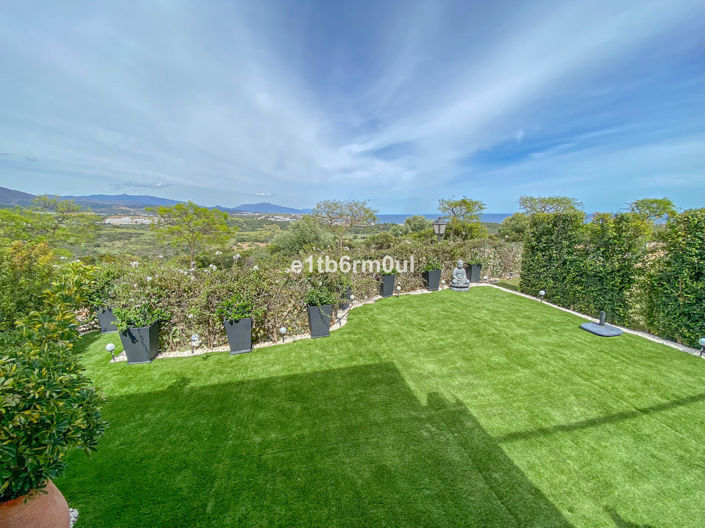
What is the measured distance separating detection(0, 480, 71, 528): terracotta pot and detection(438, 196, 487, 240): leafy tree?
85.6 ft

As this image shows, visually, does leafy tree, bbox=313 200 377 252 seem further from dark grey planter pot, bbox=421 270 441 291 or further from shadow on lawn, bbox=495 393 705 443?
shadow on lawn, bbox=495 393 705 443

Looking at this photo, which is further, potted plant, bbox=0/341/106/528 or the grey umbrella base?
the grey umbrella base

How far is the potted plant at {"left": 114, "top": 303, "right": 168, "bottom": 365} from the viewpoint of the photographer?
4117 millimetres

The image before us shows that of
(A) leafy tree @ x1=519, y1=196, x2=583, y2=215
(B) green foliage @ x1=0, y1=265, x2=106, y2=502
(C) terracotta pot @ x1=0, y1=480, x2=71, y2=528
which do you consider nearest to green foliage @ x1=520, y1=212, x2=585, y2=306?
(B) green foliage @ x1=0, y1=265, x2=106, y2=502

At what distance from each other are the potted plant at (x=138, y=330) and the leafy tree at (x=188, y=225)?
12047 mm

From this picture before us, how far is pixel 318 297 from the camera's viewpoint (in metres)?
5.15

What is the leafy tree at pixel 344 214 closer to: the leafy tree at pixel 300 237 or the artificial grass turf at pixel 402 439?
the leafy tree at pixel 300 237

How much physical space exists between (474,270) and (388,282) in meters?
4.11

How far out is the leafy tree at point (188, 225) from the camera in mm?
15367

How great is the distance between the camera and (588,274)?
6145 millimetres

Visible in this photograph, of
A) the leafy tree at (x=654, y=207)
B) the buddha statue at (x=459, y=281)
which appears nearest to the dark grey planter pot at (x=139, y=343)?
the buddha statue at (x=459, y=281)

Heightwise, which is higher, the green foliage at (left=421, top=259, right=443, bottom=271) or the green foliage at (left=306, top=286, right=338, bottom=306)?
the green foliage at (left=421, top=259, right=443, bottom=271)

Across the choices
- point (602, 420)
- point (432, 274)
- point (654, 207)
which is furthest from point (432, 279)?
point (654, 207)

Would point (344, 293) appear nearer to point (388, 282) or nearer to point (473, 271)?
point (388, 282)
